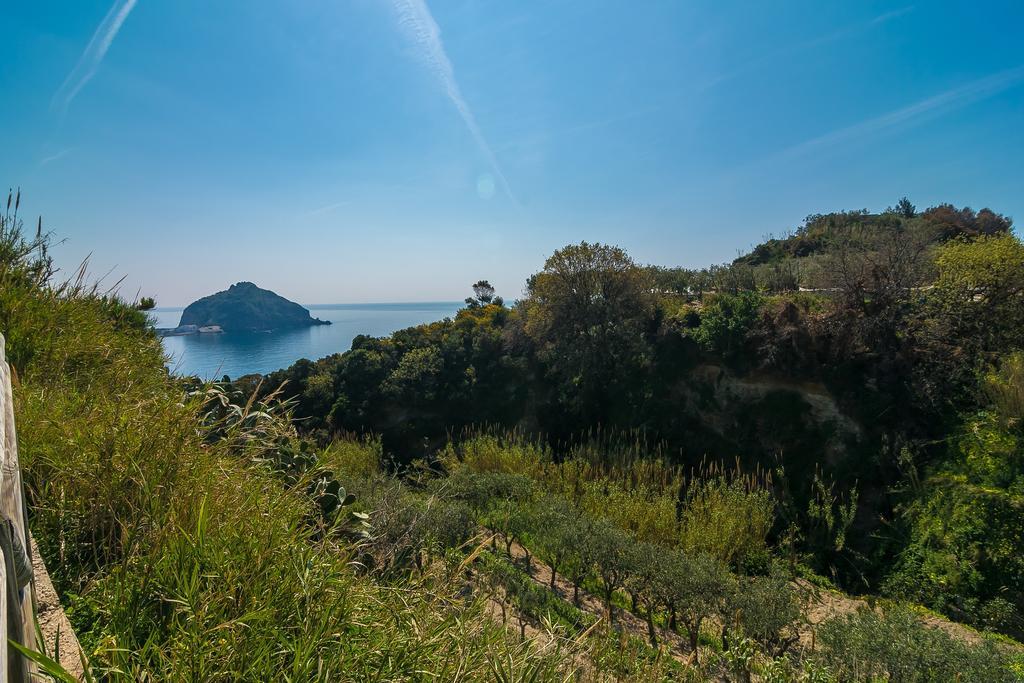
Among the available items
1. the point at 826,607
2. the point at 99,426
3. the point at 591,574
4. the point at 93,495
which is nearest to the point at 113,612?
the point at 93,495

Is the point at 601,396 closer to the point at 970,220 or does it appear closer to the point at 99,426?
the point at 99,426

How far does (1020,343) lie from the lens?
9906 millimetres

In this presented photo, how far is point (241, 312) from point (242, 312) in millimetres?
121

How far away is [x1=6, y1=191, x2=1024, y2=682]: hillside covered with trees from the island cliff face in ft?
146

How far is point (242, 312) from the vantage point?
195ft

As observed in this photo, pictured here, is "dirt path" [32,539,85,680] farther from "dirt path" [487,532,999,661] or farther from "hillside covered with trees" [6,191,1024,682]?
"dirt path" [487,532,999,661]

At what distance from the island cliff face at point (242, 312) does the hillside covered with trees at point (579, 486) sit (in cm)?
4436

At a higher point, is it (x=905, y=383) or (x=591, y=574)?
(x=905, y=383)

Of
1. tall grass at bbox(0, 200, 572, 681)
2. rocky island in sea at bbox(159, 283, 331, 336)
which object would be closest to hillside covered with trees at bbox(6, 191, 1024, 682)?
tall grass at bbox(0, 200, 572, 681)

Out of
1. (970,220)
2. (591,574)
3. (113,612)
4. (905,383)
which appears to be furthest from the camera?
(970,220)

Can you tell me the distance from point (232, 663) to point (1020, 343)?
1509 centimetres

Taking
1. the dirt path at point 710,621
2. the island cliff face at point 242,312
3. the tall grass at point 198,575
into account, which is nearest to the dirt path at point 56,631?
the tall grass at point 198,575

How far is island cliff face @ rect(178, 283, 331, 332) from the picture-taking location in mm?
57656

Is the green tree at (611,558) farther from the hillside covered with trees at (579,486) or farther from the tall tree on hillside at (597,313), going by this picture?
the tall tree on hillside at (597,313)
